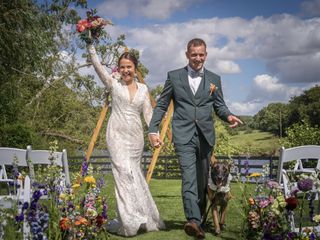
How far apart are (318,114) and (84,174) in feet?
95.1

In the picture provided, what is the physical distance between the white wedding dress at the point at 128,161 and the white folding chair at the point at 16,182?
4.85 ft

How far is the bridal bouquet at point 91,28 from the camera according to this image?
745 centimetres

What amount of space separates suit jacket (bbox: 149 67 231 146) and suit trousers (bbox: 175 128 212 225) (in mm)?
92

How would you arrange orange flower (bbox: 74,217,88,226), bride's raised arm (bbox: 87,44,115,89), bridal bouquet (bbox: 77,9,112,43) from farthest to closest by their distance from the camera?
bridal bouquet (bbox: 77,9,112,43) < bride's raised arm (bbox: 87,44,115,89) < orange flower (bbox: 74,217,88,226)

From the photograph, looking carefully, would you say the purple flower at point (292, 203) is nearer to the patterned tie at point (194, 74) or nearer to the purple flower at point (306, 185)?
the purple flower at point (306, 185)

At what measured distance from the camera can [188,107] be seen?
21.1ft

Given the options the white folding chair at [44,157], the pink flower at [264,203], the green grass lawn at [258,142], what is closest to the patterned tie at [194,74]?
the white folding chair at [44,157]

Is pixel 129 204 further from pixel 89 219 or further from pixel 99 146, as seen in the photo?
pixel 99 146

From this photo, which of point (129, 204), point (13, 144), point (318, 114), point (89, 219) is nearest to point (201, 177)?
point (129, 204)

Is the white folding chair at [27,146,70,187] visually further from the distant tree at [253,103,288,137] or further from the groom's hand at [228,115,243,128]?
the distant tree at [253,103,288,137]

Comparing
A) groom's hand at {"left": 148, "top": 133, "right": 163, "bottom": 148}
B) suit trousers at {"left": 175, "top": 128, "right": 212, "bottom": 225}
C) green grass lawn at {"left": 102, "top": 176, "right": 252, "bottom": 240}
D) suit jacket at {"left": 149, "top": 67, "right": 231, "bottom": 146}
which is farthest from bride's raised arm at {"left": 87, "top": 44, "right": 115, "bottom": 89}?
green grass lawn at {"left": 102, "top": 176, "right": 252, "bottom": 240}

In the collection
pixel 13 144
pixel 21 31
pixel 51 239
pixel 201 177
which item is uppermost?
pixel 21 31

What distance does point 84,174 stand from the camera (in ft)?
16.9

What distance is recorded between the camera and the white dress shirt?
21.4ft
